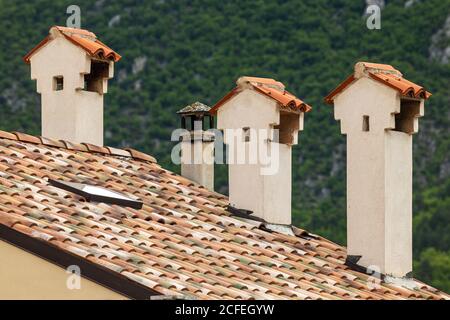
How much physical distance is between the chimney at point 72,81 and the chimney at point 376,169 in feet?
11.7

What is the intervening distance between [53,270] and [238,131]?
6291 millimetres

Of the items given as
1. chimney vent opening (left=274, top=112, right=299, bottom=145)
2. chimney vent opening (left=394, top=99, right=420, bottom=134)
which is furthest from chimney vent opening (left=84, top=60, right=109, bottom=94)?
chimney vent opening (left=394, top=99, right=420, bottom=134)

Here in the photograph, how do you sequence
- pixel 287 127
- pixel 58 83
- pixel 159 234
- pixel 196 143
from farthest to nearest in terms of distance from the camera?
pixel 196 143 → pixel 58 83 → pixel 287 127 → pixel 159 234

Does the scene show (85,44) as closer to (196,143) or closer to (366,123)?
(196,143)

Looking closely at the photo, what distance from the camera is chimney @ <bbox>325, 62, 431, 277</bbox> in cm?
2248

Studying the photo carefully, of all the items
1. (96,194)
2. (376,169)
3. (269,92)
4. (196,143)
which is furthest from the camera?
(196,143)

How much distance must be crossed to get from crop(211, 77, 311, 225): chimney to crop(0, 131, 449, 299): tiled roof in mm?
363

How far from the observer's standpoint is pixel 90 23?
10294cm

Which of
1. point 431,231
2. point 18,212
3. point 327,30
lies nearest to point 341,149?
point 431,231

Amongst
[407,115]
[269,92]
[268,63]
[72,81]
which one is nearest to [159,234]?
[269,92]

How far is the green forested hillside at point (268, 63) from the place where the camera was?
84375mm

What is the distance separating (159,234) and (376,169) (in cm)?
337

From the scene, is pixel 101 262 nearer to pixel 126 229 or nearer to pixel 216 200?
pixel 126 229

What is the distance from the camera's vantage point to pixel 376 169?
22.6m
